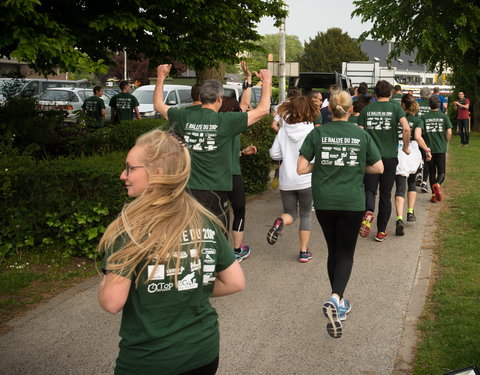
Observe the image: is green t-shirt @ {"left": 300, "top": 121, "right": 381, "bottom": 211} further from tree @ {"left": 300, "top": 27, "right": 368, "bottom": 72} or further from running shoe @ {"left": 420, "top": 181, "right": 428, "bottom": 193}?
tree @ {"left": 300, "top": 27, "right": 368, "bottom": 72}

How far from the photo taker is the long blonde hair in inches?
94.2

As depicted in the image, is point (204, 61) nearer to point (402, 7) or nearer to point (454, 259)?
point (454, 259)

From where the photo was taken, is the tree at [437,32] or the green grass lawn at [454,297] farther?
the tree at [437,32]

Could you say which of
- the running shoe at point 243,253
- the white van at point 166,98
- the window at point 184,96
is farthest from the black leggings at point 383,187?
the window at point 184,96

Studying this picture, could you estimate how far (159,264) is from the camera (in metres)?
2.44

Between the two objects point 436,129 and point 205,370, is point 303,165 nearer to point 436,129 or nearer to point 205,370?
point 205,370

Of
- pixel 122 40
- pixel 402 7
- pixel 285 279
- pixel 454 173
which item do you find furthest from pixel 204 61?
pixel 402 7

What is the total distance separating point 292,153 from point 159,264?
5.01 meters

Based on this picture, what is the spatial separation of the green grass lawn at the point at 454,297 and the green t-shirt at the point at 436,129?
1.02 metres

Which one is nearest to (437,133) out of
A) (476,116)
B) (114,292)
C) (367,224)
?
(367,224)

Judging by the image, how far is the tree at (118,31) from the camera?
7.87 m

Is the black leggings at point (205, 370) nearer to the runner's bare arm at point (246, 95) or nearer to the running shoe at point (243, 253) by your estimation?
the runner's bare arm at point (246, 95)

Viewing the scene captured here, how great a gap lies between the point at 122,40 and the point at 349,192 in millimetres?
6092

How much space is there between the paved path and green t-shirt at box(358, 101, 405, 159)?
4.60ft
